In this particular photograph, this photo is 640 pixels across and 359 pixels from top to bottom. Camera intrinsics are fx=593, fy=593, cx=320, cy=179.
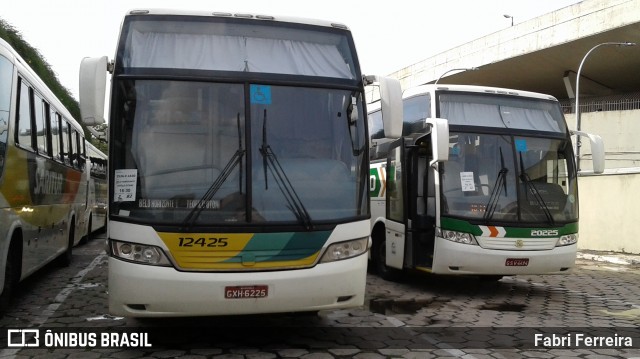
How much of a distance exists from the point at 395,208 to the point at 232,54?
4972 mm

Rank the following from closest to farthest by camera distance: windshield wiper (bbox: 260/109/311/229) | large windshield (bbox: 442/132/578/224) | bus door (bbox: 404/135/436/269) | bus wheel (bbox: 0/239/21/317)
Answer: windshield wiper (bbox: 260/109/311/229)
bus wheel (bbox: 0/239/21/317)
large windshield (bbox: 442/132/578/224)
bus door (bbox: 404/135/436/269)

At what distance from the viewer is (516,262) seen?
27.9 ft

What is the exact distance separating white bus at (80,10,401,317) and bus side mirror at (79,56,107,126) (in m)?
0.01

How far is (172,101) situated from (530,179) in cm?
562

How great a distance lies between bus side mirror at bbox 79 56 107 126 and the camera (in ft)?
17.6

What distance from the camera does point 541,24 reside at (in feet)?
112

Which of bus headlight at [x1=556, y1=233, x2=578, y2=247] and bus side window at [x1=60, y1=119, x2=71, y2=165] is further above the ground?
bus side window at [x1=60, y1=119, x2=71, y2=165]

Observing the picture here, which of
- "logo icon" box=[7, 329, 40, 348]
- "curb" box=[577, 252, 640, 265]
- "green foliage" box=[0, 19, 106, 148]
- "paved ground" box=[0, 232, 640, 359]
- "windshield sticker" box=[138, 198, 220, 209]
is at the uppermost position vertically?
"green foliage" box=[0, 19, 106, 148]

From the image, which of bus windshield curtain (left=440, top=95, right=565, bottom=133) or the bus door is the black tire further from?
bus windshield curtain (left=440, top=95, right=565, bottom=133)

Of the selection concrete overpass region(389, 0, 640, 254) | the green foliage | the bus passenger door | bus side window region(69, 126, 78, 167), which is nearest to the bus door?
the bus passenger door

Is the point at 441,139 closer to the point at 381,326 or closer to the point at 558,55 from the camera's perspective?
the point at 381,326

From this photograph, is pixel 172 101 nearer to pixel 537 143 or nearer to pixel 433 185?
pixel 433 185

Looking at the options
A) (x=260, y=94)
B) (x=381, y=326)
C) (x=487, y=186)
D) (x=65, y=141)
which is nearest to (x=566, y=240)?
(x=487, y=186)

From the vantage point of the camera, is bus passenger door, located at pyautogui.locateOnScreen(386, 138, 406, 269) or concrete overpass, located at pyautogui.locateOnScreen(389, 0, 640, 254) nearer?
bus passenger door, located at pyautogui.locateOnScreen(386, 138, 406, 269)
